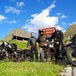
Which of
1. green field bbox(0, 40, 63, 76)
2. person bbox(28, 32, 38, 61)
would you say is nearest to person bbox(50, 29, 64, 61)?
person bbox(28, 32, 38, 61)

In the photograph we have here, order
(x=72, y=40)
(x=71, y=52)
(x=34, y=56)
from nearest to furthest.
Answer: (x=71, y=52) < (x=72, y=40) < (x=34, y=56)

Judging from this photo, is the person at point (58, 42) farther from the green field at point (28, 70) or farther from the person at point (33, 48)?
the green field at point (28, 70)

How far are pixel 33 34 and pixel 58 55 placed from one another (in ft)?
9.93

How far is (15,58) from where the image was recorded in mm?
18781

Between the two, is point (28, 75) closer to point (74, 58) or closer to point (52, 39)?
point (74, 58)

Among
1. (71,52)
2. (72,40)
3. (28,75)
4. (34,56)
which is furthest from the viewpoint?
(34,56)

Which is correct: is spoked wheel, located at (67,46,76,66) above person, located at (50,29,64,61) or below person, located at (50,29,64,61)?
below

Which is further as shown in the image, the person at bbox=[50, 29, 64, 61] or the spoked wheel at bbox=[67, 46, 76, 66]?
the person at bbox=[50, 29, 64, 61]

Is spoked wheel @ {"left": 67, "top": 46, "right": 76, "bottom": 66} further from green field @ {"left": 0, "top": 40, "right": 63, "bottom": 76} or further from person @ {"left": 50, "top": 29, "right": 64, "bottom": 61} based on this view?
person @ {"left": 50, "top": 29, "right": 64, "bottom": 61}

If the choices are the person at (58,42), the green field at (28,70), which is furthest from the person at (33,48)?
the green field at (28,70)

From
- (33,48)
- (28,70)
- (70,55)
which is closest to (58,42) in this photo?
(33,48)

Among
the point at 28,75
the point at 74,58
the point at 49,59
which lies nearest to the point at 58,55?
the point at 49,59

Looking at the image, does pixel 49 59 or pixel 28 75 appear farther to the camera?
pixel 49 59

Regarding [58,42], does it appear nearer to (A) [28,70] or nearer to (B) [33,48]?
(B) [33,48]
